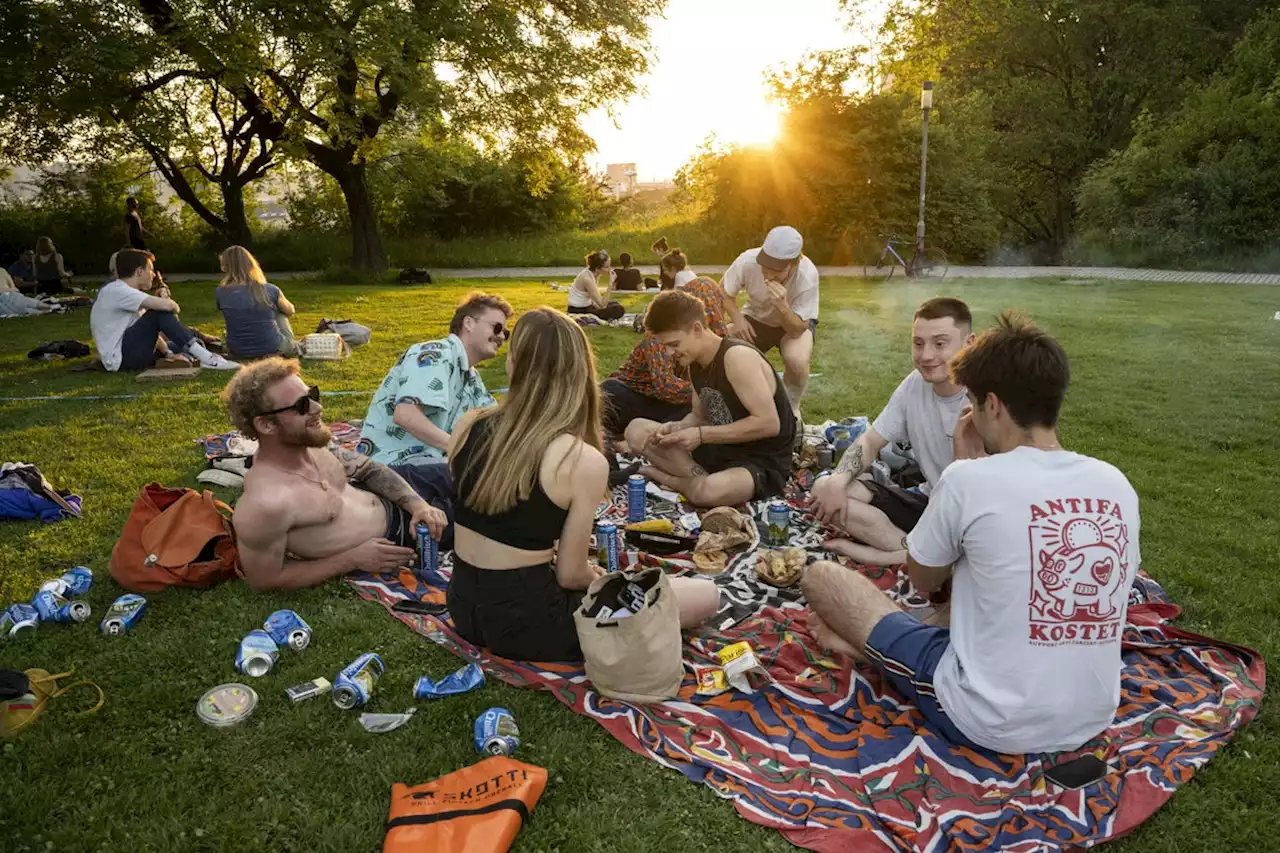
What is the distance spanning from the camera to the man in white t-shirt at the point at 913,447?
15.4ft

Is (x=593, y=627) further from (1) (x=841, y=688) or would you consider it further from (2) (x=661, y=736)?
(1) (x=841, y=688)

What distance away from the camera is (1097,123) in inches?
1165

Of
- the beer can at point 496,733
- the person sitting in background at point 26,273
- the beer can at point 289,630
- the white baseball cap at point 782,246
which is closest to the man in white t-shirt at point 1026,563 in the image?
the beer can at point 496,733

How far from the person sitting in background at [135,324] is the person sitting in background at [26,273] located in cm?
1075

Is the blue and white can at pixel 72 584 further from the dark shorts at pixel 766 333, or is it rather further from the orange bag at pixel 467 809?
the dark shorts at pixel 766 333

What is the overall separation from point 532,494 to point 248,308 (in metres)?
8.14

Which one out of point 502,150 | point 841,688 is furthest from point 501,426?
point 502,150

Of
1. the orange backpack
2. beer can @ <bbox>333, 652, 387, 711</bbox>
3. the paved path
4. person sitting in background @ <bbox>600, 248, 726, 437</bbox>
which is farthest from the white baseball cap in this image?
the paved path

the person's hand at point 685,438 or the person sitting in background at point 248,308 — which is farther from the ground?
the person sitting in background at point 248,308

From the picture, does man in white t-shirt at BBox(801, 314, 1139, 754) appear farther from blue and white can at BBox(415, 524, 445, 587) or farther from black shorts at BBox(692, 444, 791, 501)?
blue and white can at BBox(415, 524, 445, 587)

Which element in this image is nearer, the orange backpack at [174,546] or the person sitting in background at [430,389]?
the orange backpack at [174,546]

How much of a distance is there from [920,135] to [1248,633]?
887 inches

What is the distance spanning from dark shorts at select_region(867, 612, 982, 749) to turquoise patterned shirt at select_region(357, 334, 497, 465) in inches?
116

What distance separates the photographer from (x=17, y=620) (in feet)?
13.5
